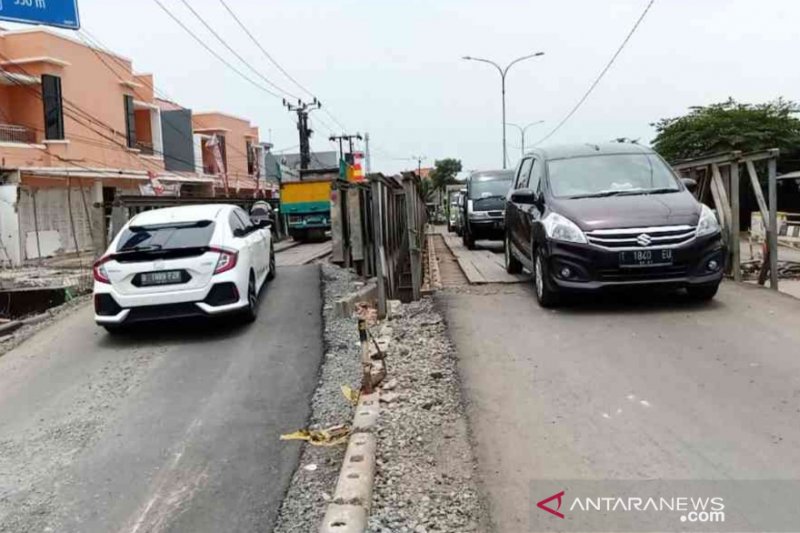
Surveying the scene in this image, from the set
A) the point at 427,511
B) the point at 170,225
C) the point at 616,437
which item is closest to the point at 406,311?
the point at 170,225

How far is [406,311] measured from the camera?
857cm

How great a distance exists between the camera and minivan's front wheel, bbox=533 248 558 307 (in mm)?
7809

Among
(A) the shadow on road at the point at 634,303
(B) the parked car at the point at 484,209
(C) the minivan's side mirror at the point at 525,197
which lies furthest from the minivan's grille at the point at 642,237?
(B) the parked car at the point at 484,209

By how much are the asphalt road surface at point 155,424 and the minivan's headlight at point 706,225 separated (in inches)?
164

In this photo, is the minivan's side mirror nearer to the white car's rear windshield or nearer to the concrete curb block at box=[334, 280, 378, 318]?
the concrete curb block at box=[334, 280, 378, 318]

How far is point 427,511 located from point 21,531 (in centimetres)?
231

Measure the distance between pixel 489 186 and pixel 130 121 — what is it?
63.6 feet

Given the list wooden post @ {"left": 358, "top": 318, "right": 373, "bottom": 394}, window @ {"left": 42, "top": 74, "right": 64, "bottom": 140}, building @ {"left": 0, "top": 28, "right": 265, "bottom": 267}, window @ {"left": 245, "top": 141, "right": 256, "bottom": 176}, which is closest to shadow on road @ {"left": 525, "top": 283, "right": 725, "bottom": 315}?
wooden post @ {"left": 358, "top": 318, "right": 373, "bottom": 394}

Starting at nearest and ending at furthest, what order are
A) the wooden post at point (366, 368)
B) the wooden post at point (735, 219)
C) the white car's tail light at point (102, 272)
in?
the wooden post at point (366, 368) < the white car's tail light at point (102, 272) < the wooden post at point (735, 219)

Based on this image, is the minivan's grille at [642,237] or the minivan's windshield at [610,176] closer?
the minivan's grille at [642,237]

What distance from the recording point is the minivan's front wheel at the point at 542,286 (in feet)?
25.6

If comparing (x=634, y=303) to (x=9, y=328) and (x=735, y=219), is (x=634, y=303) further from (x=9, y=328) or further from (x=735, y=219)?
(x=9, y=328)

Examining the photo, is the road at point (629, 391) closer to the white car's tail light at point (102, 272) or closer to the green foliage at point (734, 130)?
the white car's tail light at point (102, 272)

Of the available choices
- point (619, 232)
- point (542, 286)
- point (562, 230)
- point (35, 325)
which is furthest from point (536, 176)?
point (35, 325)
